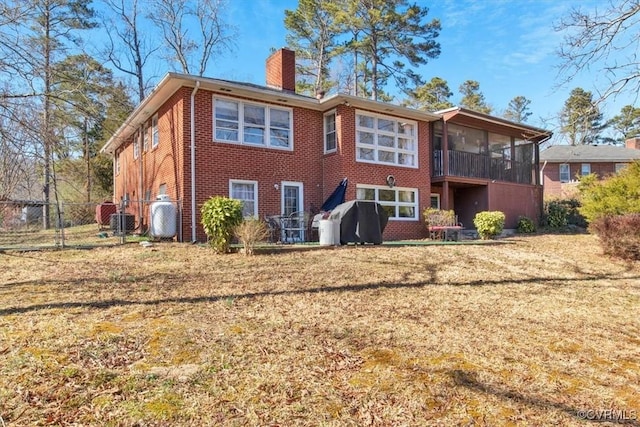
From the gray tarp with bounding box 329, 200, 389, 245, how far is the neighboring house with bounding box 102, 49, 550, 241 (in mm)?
2365

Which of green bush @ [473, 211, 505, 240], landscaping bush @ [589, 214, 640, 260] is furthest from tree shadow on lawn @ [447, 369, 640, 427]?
green bush @ [473, 211, 505, 240]

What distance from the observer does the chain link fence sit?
10953mm

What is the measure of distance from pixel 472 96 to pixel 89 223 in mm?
34128

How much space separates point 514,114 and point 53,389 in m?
51.3

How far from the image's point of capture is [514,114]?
1843 inches

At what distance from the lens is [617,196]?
12172mm

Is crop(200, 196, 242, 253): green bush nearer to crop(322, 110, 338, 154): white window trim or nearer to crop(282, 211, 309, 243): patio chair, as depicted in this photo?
crop(282, 211, 309, 243): patio chair

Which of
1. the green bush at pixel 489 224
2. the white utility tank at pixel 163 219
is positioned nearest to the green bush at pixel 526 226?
the green bush at pixel 489 224

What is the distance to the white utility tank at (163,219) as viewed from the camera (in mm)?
11422

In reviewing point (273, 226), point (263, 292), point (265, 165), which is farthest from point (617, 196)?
point (263, 292)

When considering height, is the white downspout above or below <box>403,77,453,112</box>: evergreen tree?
below

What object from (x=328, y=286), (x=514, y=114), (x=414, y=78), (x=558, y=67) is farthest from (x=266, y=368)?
(x=514, y=114)

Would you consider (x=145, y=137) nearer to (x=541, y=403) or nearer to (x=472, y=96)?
(x=541, y=403)

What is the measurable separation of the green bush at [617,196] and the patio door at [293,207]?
8.29 meters
